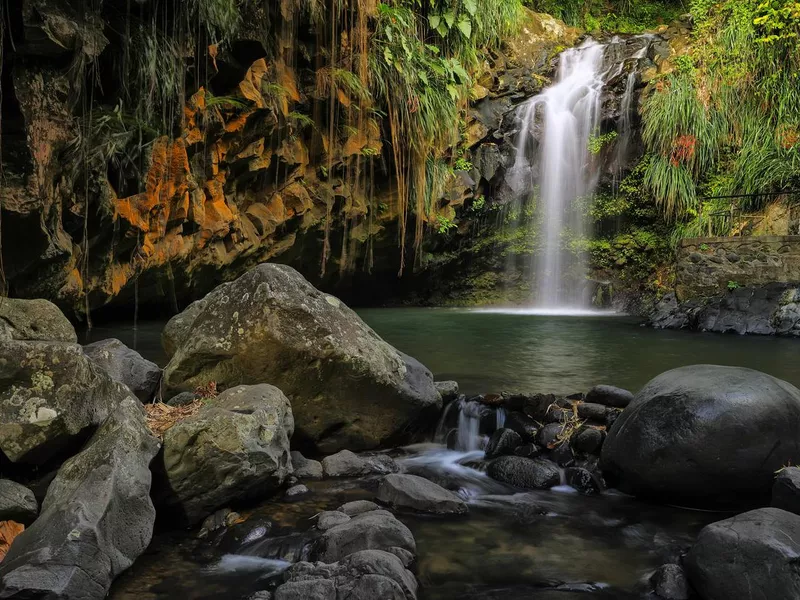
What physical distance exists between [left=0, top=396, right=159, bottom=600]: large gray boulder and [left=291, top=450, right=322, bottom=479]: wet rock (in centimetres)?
102

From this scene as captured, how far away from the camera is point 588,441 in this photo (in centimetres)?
409

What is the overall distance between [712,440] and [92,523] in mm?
3130

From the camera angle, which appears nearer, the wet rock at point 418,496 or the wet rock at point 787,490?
the wet rock at point 787,490

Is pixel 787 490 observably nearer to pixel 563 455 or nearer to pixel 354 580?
pixel 563 455

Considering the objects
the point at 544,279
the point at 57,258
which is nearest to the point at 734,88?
the point at 544,279

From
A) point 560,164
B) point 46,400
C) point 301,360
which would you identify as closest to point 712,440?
point 301,360

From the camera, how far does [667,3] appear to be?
1939 cm

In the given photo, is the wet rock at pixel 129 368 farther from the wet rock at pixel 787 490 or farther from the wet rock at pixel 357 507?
the wet rock at pixel 787 490

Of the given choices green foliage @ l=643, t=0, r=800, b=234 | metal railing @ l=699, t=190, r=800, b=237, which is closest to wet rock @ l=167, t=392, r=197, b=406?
metal railing @ l=699, t=190, r=800, b=237

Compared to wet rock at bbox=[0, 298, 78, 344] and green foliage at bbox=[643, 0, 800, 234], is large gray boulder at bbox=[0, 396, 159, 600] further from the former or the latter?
green foliage at bbox=[643, 0, 800, 234]

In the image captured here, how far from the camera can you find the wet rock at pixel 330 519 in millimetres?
2971

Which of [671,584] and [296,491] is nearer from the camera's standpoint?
[671,584]

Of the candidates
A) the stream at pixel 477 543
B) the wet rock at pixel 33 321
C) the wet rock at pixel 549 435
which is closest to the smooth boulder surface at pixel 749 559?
the stream at pixel 477 543

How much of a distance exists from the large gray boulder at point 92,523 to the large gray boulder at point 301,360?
119 centimetres
